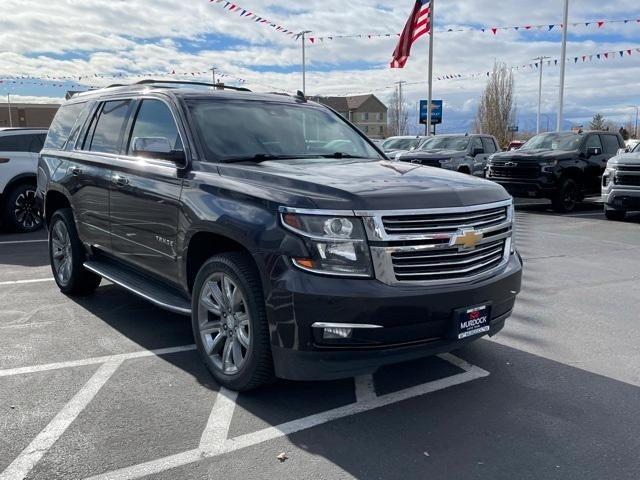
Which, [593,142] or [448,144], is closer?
[593,142]

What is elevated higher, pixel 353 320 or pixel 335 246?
pixel 335 246

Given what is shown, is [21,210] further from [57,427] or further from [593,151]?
[593,151]

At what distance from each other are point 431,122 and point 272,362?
25105mm

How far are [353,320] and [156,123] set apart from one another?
2525 millimetres

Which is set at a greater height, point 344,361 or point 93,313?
point 344,361

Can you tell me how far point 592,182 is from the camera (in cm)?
1466

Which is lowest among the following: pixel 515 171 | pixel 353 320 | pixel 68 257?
pixel 68 257

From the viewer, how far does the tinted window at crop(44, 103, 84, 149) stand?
20.6 feet

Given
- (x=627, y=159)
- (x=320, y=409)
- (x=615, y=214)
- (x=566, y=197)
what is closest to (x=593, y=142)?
(x=566, y=197)

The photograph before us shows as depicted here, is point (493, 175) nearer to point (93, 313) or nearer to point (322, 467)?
point (93, 313)

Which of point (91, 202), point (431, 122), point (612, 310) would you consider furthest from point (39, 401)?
point (431, 122)

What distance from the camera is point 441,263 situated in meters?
3.44

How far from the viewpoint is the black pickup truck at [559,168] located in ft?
46.0

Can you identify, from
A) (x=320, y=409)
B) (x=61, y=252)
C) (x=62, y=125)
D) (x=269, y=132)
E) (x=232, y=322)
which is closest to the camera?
(x=320, y=409)
